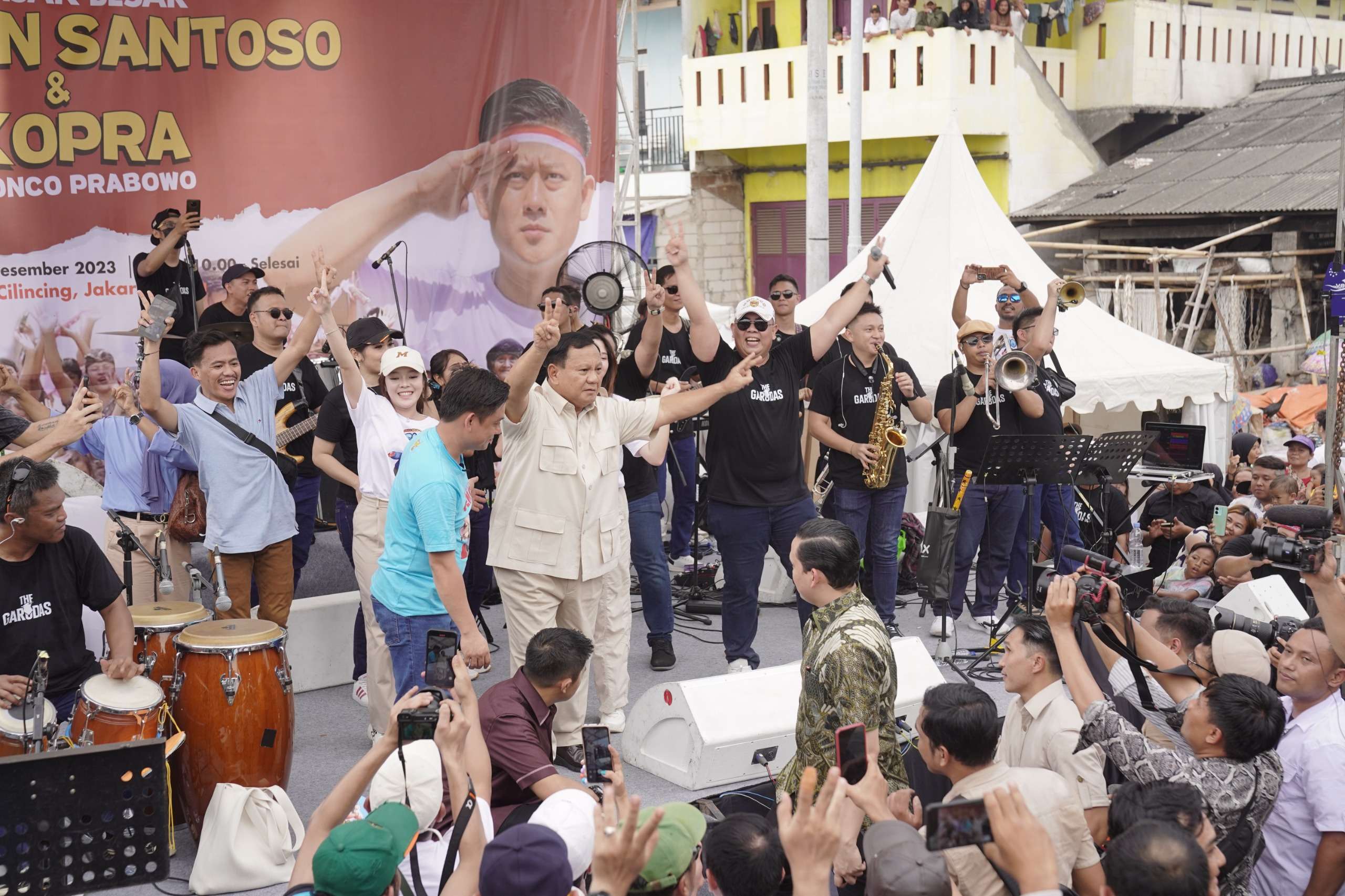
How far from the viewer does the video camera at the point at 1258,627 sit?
474 centimetres

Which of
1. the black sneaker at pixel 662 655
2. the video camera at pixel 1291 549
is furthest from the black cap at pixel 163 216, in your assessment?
the video camera at pixel 1291 549

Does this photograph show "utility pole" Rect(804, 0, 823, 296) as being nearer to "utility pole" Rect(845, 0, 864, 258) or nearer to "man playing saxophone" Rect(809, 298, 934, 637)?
"utility pole" Rect(845, 0, 864, 258)

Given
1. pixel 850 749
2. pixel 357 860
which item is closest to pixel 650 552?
pixel 850 749

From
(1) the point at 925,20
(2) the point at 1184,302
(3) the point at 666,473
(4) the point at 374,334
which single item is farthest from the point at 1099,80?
(4) the point at 374,334

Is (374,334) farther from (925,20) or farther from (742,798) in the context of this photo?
(925,20)

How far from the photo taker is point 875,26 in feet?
72.6

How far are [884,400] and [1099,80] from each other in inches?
693

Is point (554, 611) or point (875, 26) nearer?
point (554, 611)

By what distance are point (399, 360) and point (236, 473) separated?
924mm

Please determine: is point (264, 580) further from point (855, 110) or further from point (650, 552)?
point (855, 110)

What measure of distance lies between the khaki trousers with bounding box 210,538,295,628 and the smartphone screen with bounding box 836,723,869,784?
348 centimetres

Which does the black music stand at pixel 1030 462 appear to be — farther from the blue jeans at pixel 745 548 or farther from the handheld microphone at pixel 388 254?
the handheld microphone at pixel 388 254

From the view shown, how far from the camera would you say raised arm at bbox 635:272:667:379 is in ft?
22.9

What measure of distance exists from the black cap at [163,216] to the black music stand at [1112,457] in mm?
5487
